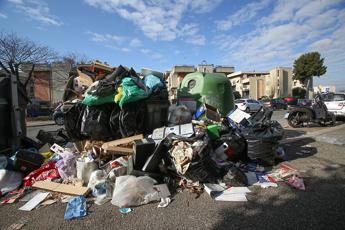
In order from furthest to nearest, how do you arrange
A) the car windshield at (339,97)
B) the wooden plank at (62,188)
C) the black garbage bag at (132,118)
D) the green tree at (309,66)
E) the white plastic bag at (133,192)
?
1. the green tree at (309,66)
2. the car windshield at (339,97)
3. the black garbage bag at (132,118)
4. the wooden plank at (62,188)
5. the white plastic bag at (133,192)

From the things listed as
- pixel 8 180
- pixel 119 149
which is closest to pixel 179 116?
pixel 119 149

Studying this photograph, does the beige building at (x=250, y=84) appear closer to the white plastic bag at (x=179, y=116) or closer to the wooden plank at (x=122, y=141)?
the white plastic bag at (x=179, y=116)

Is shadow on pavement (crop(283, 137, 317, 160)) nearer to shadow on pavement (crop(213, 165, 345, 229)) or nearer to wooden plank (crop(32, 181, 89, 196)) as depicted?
shadow on pavement (crop(213, 165, 345, 229))

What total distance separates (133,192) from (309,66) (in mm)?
43612

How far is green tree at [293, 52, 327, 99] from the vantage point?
124 ft

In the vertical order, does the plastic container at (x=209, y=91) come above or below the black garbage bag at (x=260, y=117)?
above

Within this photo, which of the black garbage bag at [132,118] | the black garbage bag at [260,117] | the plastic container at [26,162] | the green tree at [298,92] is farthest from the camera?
the green tree at [298,92]

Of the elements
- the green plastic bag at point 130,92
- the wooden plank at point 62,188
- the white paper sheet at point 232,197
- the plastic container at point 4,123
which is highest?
the green plastic bag at point 130,92

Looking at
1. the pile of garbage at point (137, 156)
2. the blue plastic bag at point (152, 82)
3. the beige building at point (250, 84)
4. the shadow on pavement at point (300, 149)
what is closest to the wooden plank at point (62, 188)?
the pile of garbage at point (137, 156)

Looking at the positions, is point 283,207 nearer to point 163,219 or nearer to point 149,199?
point 163,219

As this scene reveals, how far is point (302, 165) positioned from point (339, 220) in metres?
2.03

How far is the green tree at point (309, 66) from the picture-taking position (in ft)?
124

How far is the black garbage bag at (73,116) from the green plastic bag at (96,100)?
0.45m

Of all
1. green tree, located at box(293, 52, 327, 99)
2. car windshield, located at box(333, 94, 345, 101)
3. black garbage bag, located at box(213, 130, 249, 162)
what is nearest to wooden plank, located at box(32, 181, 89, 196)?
black garbage bag, located at box(213, 130, 249, 162)
